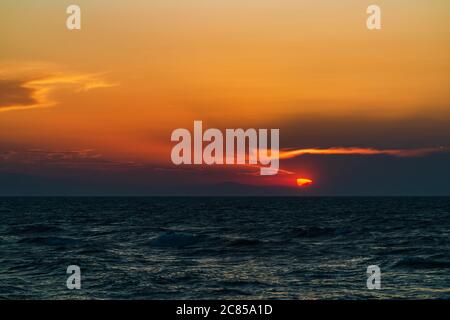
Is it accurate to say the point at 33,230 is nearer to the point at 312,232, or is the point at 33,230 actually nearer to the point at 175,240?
the point at 175,240

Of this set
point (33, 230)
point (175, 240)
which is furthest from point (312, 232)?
point (33, 230)

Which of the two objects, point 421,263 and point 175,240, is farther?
point 175,240

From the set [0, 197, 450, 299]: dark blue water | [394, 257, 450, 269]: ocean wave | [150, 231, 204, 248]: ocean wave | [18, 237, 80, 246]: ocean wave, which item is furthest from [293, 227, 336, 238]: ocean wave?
[18, 237, 80, 246]: ocean wave

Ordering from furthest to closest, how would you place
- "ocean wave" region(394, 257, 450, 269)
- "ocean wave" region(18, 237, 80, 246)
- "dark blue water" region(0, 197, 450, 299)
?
"ocean wave" region(18, 237, 80, 246)
"ocean wave" region(394, 257, 450, 269)
"dark blue water" region(0, 197, 450, 299)

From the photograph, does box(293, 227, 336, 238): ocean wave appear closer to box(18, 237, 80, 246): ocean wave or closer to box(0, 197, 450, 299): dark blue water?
box(0, 197, 450, 299): dark blue water

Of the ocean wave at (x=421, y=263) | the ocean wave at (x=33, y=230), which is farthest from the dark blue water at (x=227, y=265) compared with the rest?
the ocean wave at (x=33, y=230)

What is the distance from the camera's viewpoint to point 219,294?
21.5 meters

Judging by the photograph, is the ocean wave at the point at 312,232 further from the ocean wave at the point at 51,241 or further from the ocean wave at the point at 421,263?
the ocean wave at the point at 51,241

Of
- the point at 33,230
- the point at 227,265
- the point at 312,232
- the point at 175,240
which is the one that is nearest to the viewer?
the point at 227,265

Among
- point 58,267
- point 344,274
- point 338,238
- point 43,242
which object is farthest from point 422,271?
point 43,242

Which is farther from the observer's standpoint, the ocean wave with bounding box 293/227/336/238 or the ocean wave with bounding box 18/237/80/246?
the ocean wave with bounding box 293/227/336/238

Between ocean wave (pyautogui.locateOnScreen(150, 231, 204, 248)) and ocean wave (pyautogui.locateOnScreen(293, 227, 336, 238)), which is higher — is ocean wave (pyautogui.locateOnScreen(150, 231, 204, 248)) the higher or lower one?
the higher one

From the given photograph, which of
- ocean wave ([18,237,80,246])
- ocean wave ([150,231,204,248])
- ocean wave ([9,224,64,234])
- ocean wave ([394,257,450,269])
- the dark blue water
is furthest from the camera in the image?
ocean wave ([9,224,64,234])
